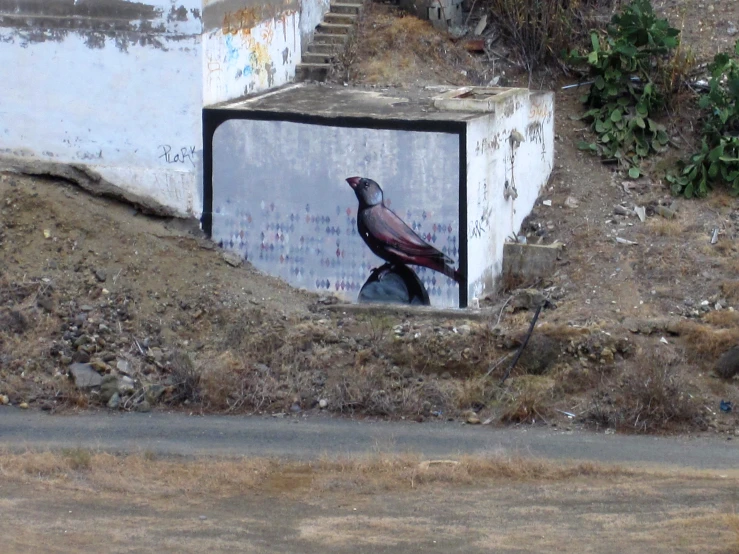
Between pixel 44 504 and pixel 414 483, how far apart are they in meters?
2.99

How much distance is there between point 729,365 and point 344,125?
5203 millimetres

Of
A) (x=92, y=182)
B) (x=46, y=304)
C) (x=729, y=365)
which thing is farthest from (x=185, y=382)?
(x=729, y=365)

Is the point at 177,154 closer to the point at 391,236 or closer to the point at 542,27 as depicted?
the point at 391,236

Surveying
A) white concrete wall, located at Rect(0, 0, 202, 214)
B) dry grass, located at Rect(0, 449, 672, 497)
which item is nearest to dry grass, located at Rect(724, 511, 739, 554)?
dry grass, located at Rect(0, 449, 672, 497)

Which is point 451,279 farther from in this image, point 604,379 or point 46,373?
point 46,373

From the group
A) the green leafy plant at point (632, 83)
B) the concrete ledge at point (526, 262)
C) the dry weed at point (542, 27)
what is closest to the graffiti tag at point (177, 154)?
the concrete ledge at point (526, 262)

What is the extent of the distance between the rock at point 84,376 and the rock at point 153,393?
523mm

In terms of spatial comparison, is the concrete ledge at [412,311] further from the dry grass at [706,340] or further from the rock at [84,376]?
the rock at [84,376]

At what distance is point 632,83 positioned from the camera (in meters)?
17.7

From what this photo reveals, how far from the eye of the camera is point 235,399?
12.5 meters

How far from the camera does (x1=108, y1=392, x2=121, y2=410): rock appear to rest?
40.6 ft

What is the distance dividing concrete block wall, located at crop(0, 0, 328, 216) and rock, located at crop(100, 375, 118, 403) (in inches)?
111

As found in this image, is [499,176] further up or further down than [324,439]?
further up

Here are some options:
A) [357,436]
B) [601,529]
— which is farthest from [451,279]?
[601,529]
